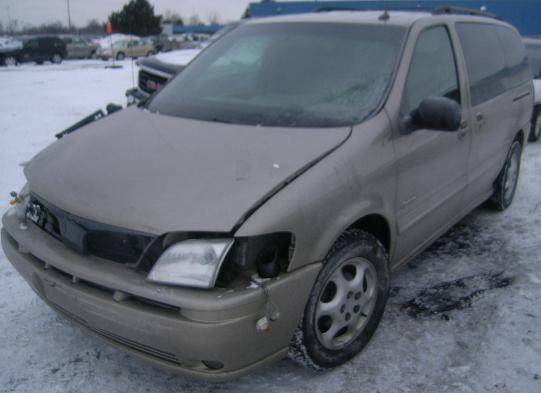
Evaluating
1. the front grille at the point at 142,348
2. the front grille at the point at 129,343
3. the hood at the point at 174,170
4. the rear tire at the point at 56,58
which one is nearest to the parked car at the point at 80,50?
the rear tire at the point at 56,58

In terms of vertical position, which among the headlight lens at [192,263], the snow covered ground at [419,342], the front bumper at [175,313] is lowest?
the snow covered ground at [419,342]

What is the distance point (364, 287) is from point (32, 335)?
1.86 metres

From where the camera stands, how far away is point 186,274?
6.66 ft

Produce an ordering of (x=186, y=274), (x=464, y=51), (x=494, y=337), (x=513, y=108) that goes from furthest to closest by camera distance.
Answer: (x=513, y=108)
(x=464, y=51)
(x=494, y=337)
(x=186, y=274)

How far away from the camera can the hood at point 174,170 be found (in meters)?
2.08

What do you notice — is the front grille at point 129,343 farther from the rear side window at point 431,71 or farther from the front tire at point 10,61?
the front tire at point 10,61

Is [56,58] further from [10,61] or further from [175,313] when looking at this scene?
[175,313]

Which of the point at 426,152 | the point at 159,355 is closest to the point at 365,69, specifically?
the point at 426,152

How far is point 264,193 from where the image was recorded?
2.12m

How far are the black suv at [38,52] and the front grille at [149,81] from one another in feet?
70.3

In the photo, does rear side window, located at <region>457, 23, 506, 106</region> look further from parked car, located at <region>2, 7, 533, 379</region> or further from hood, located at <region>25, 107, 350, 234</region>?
hood, located at <region>25, 107, 350, 234</region>

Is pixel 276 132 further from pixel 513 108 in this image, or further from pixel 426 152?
pixel 513 108

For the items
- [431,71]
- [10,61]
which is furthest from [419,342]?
[10,61]

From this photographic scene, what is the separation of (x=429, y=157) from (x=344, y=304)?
1.03 metres
